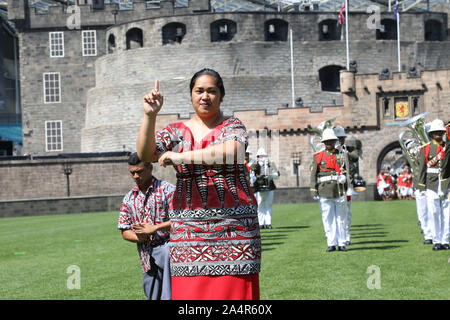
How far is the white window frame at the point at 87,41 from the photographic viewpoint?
66.3 m

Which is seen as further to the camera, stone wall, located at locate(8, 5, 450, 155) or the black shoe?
stone wall, located at locate(8, 5, 450, 155)

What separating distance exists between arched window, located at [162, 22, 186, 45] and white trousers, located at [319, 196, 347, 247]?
48.5m

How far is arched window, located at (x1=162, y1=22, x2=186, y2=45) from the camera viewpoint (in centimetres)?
6172

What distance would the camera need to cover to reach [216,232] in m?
5.07

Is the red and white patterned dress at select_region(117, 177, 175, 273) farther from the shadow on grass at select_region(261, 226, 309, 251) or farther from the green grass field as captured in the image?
the shadow on grass at select_region(261, 226, 309, 251)

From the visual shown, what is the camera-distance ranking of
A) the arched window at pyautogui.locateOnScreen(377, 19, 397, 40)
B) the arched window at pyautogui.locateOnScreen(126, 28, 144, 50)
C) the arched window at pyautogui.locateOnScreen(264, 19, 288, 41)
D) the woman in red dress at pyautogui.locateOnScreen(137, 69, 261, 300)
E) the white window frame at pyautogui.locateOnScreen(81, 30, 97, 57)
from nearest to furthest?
the woman in red dress at pyautogui.locateOnScreen(137, 69, 261, 300)
the arched window at pyautogui.locateOnScreen(264, 19, 288, 41)
the arched window at pyautogui.locateOnScreen(126, 28, 144, 50)
the arched window at pyautogui.locateOnScreen(377, 19, 397, 40)
the white window frame at pyautogui.locateOnScreen(81, 30, 97, 57)

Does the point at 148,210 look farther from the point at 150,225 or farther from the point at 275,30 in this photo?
the point at 275,30

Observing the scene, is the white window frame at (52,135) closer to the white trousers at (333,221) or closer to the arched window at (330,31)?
the arched window at (330,31)

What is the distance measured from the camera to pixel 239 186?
203 inches

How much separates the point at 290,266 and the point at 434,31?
188 ft

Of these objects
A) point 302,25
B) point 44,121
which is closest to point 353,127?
point 302,25

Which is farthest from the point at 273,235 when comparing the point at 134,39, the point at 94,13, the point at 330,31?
the point at 94,13

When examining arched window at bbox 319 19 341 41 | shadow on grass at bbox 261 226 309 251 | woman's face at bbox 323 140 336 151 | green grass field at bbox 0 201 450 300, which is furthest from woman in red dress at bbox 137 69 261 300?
arched window at bbox 319 19 341 41
